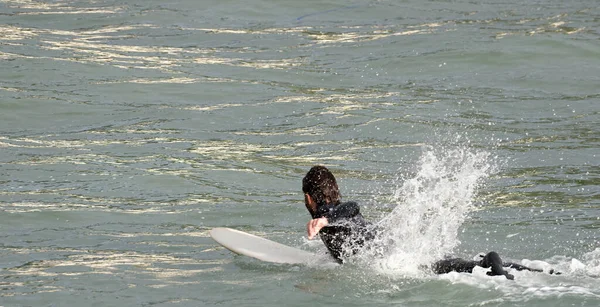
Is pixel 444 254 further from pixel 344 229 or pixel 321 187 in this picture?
pixel 321 187

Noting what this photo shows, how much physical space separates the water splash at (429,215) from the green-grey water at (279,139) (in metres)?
0.05

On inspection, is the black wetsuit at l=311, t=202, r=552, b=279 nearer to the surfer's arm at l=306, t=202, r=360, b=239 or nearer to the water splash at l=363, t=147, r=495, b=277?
the surfer's arm at l=306, t=202, r=360, b=239

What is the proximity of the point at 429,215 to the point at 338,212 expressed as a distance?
2.11 metres

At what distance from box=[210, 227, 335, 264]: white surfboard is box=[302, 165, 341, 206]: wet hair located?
0.51 metres

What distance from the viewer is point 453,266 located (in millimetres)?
7957

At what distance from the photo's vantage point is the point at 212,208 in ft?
35.1

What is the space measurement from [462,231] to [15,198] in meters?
4.17

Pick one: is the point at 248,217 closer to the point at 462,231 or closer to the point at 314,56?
the point at 462,231

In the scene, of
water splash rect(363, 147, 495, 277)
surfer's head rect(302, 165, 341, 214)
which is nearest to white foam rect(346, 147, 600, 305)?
water splash rect(363, 147, 495, 277)

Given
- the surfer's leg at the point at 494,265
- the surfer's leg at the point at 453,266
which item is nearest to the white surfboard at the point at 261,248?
the surfer's leg at the point at 453,266

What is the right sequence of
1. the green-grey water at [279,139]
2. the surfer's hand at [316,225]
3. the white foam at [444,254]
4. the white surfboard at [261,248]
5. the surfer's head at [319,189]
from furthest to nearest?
the white surfboard at [261,248] → the surfer's head at [319,189] → the green-grey water at [279,139] → the surfer's hand at [316,225] → the white foam at [444,254]

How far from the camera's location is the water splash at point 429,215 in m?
8.32

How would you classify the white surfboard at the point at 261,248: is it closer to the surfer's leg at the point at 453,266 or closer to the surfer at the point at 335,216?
the surfer at the point at 335,216

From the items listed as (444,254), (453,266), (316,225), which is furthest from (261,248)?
(453,266)
